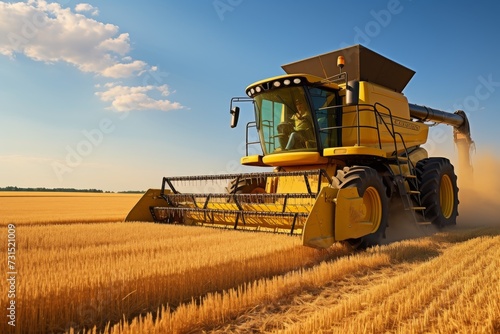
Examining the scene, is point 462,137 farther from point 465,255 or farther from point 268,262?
point 268,262

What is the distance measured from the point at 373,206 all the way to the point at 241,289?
10.5 feet

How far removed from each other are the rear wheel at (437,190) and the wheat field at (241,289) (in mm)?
2352

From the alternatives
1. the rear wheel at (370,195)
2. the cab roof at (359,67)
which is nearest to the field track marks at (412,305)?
the rear wheel at (370,195)

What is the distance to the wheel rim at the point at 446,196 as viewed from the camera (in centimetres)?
802

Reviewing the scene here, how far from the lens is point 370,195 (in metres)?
5.60

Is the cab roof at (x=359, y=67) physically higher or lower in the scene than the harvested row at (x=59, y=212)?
higher

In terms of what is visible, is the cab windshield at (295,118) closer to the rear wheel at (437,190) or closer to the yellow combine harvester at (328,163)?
the yellow combine harvester at (328,163)

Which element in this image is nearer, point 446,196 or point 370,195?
point 370,195

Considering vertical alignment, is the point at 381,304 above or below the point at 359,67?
below

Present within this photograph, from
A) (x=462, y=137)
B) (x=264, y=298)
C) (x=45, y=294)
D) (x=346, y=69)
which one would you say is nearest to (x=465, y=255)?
(x=264, y=298)

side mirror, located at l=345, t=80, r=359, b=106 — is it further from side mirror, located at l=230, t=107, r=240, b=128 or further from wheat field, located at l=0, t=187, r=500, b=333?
side mirror, located at l=230, t=107, r=240, b=128

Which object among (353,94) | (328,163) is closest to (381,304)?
(353,94)

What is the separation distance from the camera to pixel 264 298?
3.01 meters

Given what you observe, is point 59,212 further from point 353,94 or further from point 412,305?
point 412,305
